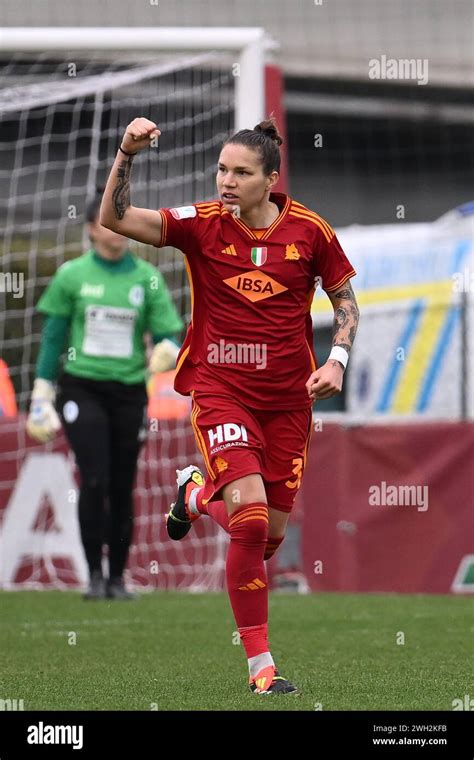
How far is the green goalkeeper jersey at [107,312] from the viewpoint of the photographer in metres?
10.1

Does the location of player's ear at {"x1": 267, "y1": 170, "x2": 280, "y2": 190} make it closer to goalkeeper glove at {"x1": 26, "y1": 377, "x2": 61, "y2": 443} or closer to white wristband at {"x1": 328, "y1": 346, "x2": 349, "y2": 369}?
white wristband at {"x1": 328, "y1": 346, "x2": 349, "y2": 369}

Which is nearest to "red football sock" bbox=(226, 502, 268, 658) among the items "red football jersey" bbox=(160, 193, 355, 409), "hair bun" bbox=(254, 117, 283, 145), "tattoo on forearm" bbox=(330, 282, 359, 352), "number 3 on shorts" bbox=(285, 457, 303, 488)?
"number 3 on shorts" bbox=(285, 457, 303, 488)

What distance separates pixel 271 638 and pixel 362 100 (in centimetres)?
1874

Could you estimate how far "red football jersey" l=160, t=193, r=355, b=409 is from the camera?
5996 mm

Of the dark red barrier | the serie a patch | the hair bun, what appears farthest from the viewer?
the dark red barrier

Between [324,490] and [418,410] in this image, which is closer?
[324,490]

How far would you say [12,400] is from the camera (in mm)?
15148

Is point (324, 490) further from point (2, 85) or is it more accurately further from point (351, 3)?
point (351, 3)

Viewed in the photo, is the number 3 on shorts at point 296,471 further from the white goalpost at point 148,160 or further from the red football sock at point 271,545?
the white goalpost at point 148,160

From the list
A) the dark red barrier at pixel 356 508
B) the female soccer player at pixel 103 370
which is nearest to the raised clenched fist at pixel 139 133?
the female soccer player at pixel 103 370

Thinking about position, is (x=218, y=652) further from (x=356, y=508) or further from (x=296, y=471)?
(x=356, y=508)

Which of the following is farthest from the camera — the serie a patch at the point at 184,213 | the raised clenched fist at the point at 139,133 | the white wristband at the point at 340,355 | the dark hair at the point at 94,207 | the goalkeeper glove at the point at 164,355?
the goalkeeper glove at the point at 164,355

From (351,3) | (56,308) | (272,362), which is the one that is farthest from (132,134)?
(351,3)

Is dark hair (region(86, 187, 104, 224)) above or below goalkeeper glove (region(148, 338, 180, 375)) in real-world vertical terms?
above
